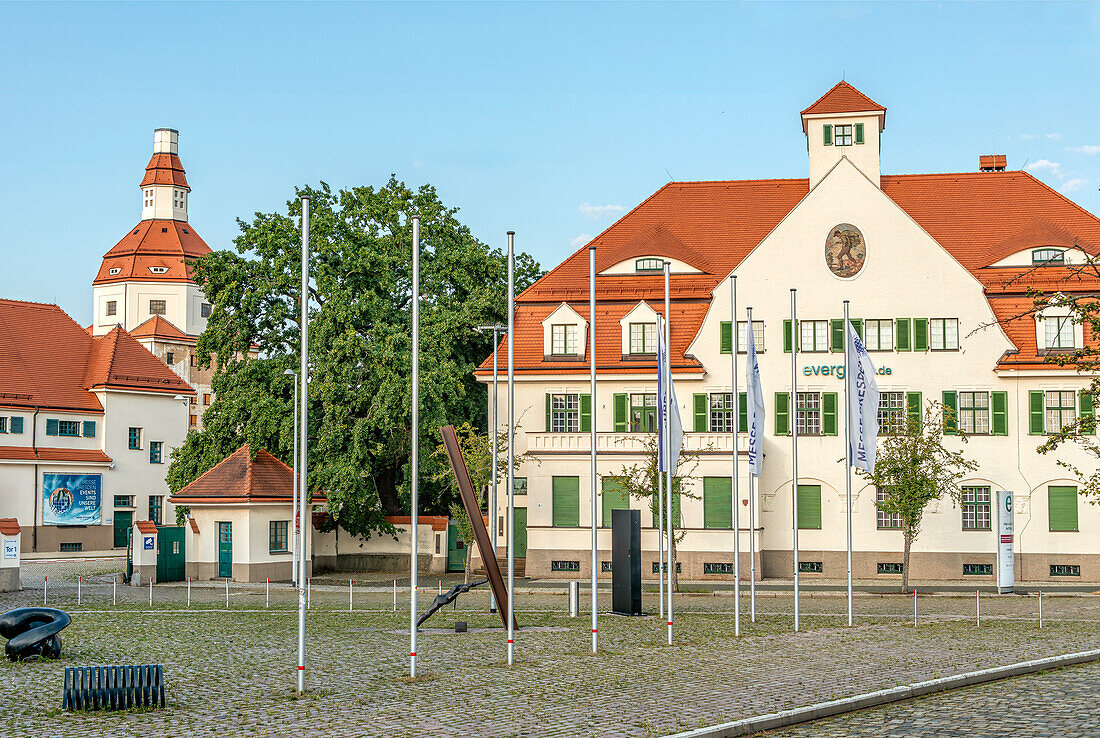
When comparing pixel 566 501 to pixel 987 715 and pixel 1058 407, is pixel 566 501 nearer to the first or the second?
pixel 1058 407

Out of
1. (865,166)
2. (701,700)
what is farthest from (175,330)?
(701,700)

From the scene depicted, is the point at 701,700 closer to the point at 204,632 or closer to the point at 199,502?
the point at 204,632

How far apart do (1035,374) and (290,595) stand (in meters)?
25.7

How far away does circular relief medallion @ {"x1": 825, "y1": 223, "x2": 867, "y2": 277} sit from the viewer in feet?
148

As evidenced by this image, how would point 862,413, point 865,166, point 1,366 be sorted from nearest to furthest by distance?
1. point 862,413
2. point 865,166
3. point 1,366

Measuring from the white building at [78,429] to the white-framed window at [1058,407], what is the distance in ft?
144

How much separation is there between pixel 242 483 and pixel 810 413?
19796mm

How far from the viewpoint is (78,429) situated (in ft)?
215

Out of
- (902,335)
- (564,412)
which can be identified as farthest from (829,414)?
(564,412)

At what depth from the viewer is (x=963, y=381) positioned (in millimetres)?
44406

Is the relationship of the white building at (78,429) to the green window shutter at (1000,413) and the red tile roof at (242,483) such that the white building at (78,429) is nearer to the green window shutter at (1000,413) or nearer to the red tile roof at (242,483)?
the red tile roof at (242,483)

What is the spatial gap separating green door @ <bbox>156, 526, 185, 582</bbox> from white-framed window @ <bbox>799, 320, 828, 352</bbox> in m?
22.5

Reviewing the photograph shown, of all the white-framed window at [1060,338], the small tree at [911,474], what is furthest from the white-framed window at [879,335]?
the white-framed window at [1060,338]

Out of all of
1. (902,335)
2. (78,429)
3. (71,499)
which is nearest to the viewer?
(902,335)
